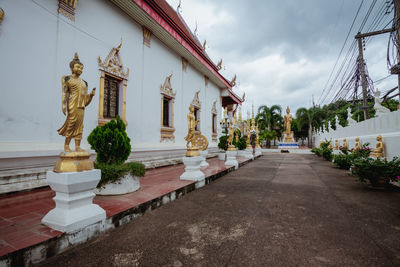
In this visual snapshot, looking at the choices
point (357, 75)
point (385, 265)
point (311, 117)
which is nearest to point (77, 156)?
point (385, 265)

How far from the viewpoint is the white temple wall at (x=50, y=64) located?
3.53 m

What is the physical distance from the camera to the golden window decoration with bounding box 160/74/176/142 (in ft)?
24.7

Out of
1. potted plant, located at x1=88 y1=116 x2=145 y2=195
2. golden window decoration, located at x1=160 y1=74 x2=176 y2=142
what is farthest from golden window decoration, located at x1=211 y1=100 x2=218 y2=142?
potted plant, located at x1=88 y1=116 x2=145 y2=195

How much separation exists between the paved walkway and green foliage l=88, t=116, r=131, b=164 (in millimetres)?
1362

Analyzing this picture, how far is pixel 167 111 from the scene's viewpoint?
814cm

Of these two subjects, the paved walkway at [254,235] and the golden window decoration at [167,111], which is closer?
the paved walkway at [254,235]

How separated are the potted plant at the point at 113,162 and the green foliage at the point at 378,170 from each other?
531 centimetres

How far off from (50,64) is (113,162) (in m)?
2.43

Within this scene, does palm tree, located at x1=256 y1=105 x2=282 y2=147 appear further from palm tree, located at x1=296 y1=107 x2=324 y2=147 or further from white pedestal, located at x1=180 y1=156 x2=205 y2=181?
A: white pedestal, located at x1=180 y1=156 x2=205 y2=181

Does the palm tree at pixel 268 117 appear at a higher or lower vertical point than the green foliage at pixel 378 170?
higher

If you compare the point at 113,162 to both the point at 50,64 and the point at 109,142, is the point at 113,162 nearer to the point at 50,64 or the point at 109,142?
the point at 109,142

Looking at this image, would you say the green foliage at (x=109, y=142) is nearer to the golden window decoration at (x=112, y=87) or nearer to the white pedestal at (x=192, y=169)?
the golden window decoration at (x=112, y=87)

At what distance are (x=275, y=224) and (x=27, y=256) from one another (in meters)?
2.73

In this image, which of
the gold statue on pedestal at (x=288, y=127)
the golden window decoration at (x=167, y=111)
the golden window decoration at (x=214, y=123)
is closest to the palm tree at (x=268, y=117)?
the gold statue on pedestal at (x=288, y=127)
